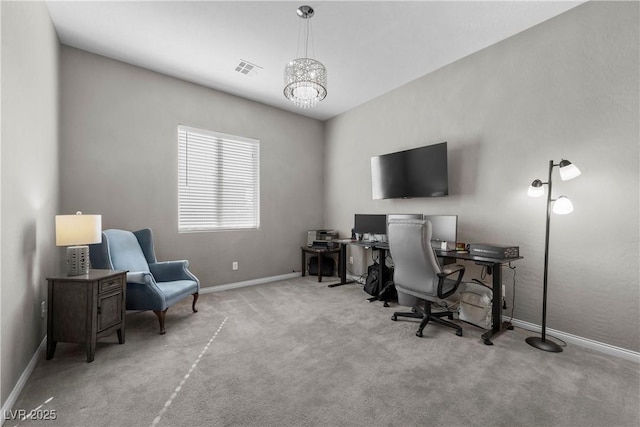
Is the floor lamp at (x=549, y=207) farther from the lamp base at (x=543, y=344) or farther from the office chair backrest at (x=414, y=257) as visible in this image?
the office chair backrest at (x=414, y=257)

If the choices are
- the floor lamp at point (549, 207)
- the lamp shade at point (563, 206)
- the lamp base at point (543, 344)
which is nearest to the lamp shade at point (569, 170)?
the floor lamp at point (549, 207)

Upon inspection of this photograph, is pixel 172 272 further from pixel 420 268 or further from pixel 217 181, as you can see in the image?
pixel 420 268

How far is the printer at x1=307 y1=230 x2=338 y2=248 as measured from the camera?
16.0ft

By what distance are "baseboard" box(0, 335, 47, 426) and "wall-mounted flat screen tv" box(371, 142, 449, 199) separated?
4.02 metres

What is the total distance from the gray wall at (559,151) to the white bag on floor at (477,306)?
345mm

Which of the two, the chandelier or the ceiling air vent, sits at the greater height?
the ceiling air vent

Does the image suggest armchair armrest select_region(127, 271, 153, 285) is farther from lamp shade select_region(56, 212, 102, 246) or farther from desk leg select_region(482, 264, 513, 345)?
desk leg select_region(482, 264, 513, 345)

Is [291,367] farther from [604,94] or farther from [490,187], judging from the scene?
[604,94]

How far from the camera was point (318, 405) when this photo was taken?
1.67 metres

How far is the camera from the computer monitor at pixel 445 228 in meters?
3.21

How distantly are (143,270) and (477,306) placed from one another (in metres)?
3.62

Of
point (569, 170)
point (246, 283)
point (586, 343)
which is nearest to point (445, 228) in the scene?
point (569, 170)

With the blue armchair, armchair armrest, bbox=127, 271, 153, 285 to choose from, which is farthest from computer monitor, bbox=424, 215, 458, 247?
armchair armrest, bbox=127, 271, 153, 285

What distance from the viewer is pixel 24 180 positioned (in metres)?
1.97
